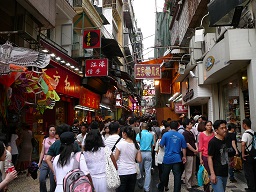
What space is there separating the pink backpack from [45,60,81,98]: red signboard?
8280 millimetres

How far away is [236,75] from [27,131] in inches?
325

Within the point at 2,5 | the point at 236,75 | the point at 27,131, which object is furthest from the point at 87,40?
the point at 236,75

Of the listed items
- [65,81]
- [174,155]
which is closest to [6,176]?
[174,155]

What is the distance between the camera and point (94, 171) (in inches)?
165

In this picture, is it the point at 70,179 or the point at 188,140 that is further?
the point at 188,140

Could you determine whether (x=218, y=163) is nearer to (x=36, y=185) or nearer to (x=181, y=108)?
(x=36, y=185)

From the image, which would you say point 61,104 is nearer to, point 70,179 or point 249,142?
point 249,142

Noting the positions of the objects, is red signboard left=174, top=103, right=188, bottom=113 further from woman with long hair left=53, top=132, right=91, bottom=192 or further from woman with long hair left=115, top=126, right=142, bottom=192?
woman with long hair left=53, top=132, right=91, bottom=192

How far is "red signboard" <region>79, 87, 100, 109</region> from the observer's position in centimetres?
1706

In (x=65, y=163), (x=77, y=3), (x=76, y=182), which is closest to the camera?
(x=76, y=182)

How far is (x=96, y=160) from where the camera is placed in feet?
13.8

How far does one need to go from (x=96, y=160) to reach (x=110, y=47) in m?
17.5

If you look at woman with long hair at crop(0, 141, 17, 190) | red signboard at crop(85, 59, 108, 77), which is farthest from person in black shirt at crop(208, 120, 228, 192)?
red signboard at crop(85, 59, 108, 77)

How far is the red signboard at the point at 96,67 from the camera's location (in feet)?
49.9
